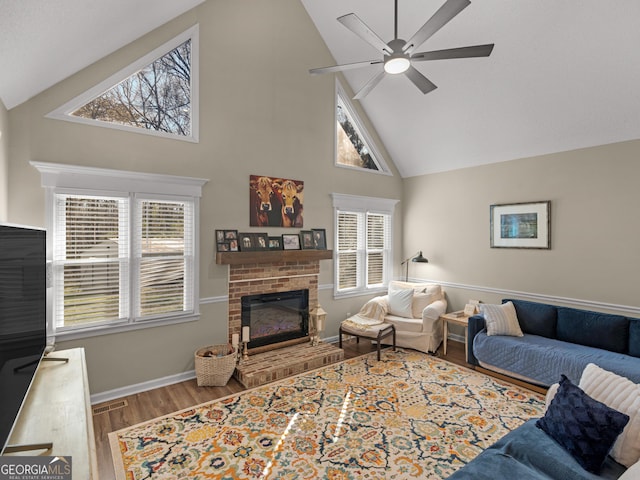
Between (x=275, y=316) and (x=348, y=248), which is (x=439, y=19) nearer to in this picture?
(x=348, y=248)

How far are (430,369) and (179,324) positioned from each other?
3124 millimetres

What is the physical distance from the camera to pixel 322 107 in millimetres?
5047

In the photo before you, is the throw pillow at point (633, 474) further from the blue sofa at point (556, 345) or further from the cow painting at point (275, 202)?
the cow painting at point (275, 202)

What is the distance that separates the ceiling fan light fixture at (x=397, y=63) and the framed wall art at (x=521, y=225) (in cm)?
297

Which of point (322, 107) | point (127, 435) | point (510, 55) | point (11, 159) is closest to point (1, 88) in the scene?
point (11, 159)

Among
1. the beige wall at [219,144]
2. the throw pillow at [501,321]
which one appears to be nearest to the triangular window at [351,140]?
the beige wall at [219,144]

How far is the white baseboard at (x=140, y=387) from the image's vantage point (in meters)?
3.35

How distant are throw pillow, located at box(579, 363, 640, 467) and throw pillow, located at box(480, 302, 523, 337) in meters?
1.84

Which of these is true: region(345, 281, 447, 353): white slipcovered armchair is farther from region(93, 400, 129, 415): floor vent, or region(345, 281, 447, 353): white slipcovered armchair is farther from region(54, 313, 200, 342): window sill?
region(93, 400, 129, 415): floor vent

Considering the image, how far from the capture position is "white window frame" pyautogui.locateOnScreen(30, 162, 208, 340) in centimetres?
308

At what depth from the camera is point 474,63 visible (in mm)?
4027

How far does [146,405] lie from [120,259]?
4.94ft

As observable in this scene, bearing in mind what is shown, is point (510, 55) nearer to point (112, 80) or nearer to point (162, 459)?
point (112, 80)

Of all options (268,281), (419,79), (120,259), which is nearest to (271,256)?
(268,281)
